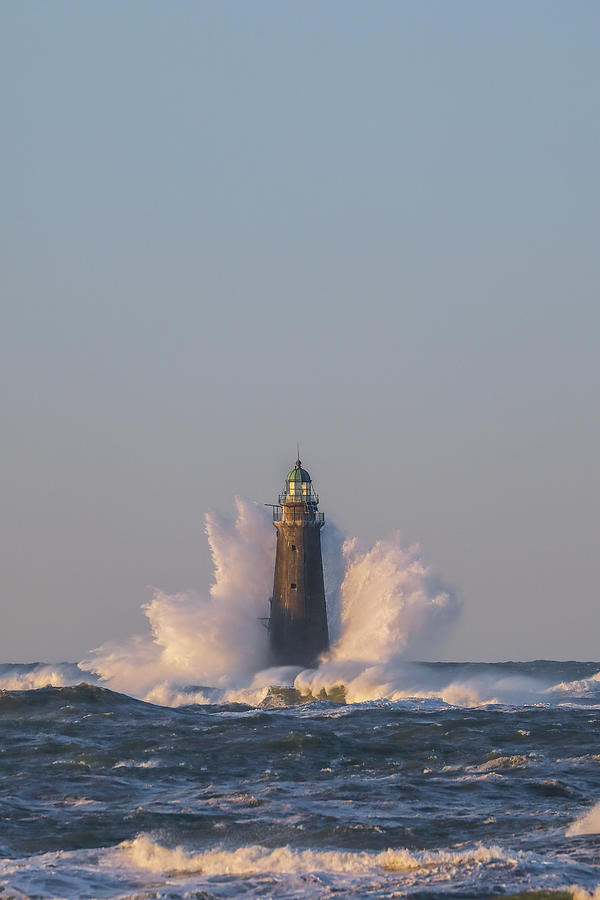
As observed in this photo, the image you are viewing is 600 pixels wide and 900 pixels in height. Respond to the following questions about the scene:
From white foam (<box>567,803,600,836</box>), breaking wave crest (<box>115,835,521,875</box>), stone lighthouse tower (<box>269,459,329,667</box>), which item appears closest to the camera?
breaking wave crest (<box>115,835,521,875</box>)

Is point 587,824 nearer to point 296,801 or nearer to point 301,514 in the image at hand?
point 296,801

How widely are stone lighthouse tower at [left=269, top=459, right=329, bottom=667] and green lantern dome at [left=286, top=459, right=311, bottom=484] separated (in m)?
0.05

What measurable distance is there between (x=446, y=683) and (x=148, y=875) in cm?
3032

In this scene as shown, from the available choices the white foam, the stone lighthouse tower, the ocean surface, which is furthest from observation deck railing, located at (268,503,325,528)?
the white foam

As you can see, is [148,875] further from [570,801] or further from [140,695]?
[140,695]

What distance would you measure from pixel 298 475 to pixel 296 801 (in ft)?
90.3

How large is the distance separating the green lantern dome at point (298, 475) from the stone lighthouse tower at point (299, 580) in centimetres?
5

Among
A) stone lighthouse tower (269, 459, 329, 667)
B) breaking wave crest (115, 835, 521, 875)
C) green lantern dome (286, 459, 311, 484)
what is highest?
green lantern dome (286, 459, 311, 484)

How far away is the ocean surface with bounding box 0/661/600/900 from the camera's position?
66.2 ft

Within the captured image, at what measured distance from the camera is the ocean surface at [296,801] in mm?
20188

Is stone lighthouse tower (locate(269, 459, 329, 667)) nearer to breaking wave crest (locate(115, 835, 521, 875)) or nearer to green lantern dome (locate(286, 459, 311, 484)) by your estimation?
green lantern dome (locate(286, 459, 311, 484))

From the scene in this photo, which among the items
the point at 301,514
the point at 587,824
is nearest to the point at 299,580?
the point at 301,514

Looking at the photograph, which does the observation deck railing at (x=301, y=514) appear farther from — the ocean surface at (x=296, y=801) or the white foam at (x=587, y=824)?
the white foam at (x=587, y=824)

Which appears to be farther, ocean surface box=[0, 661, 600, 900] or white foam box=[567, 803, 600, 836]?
white foam box=[567, 803, 600, 836]
